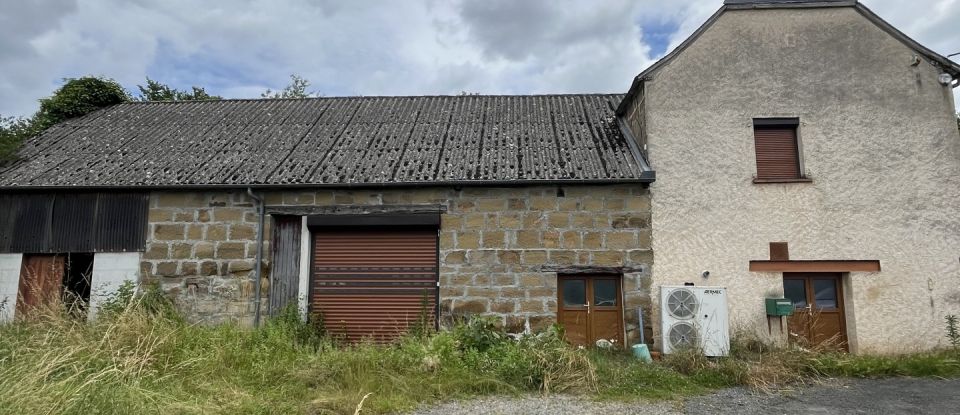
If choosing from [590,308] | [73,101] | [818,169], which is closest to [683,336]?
[590,308]

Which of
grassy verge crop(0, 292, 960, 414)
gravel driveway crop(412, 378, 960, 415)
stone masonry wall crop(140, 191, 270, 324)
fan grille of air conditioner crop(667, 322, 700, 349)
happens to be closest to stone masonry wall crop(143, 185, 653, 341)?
stone masonry wall crop(140, 191, 270, 324)

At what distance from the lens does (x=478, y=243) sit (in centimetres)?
885

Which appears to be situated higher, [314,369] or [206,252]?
[206,252]

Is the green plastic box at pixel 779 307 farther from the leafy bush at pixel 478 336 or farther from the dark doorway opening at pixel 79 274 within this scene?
the dark doorway opening at pixel 79 274

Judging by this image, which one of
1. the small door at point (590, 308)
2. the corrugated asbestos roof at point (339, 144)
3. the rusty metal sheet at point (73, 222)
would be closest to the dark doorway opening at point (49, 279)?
the rusty metal sheet at point (73, 222)

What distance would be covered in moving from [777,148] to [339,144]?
7820 mm

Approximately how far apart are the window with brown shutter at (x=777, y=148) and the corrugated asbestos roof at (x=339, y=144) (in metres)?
2.05

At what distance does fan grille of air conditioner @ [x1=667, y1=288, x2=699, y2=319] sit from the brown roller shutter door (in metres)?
3.69

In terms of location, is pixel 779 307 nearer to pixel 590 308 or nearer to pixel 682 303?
pixel 682 303

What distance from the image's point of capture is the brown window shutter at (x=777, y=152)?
9062 millimetres

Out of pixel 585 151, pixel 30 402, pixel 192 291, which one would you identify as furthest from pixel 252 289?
pixel 585 151

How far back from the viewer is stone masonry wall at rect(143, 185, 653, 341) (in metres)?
8.68

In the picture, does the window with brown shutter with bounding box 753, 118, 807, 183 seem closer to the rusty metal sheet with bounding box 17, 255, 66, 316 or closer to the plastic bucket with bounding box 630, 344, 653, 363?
the plastic bucket with bounding box 630, 344, 653, 363

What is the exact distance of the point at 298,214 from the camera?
29.9 ft
